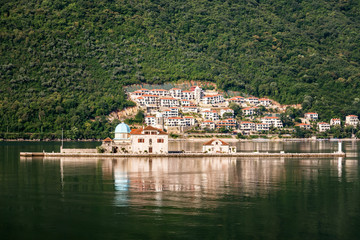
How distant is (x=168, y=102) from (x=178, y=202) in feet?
448

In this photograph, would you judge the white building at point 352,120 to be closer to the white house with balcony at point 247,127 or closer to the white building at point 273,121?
the white building at point 273,121

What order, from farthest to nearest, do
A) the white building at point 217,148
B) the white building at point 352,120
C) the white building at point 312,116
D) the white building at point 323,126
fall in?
the white building at point 352,120 < the white building at point 312,116 < the white building at point 323,126 < the white building at point 217,148

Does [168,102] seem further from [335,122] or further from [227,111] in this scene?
[335,122]

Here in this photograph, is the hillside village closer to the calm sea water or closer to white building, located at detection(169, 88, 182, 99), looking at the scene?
white building, located at detection(169, 88, 182, 99)

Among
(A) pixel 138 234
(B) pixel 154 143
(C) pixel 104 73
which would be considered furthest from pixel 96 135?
(A) pixel 138 234

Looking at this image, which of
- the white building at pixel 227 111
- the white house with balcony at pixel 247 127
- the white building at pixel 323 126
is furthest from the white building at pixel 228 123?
the white building at pixel 323 126

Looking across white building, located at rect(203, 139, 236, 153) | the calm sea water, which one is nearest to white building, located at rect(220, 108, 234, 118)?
white building, located at rect(203, 139, 236, 153)

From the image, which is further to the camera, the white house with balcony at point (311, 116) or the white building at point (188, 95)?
the white building at point (188, 95)

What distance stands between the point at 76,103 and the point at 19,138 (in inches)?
956

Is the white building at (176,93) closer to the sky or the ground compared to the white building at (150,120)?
closer to the sky

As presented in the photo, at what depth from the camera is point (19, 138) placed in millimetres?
151000

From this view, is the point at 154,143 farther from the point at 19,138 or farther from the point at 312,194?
the point at 19,138

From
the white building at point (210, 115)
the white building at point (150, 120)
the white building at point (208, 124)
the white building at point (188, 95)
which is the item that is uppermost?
the white building at point (188, 95)

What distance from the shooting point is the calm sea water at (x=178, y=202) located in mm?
40531
